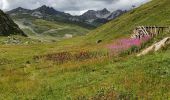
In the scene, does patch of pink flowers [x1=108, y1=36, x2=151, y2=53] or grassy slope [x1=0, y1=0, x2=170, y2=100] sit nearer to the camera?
grassy slope [x1=0, y1=0, x2=170, y2=100]

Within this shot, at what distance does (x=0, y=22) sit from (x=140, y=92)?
7356 inches

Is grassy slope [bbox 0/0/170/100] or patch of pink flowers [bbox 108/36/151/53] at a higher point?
patch of pink flowers [bbox 108/36/151/53]

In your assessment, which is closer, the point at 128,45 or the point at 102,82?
the point at 102,82

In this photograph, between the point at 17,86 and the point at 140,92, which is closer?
the point at 140,92

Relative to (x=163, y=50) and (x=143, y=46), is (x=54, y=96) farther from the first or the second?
(x=143, y=46)

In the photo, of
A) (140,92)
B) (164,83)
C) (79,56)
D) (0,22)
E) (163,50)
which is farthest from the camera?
(0,22)

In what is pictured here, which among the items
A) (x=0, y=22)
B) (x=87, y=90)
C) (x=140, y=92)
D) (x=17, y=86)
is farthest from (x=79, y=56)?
(x=0, y=22)

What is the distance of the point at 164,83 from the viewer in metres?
19.7

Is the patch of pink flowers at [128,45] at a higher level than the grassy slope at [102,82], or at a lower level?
higher

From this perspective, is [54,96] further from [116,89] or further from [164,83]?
[164,83]

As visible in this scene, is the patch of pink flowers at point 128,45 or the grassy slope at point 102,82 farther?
the patch of pink flowers at point 128,45

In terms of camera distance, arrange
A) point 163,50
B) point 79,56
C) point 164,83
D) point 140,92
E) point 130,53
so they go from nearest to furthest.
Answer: point 140,92, point 164,83, point 163,50, point 130,53, point 79,56

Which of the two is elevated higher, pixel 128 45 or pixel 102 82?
pixel 128 45

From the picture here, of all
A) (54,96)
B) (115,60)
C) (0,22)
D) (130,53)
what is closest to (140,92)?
(54,96)
